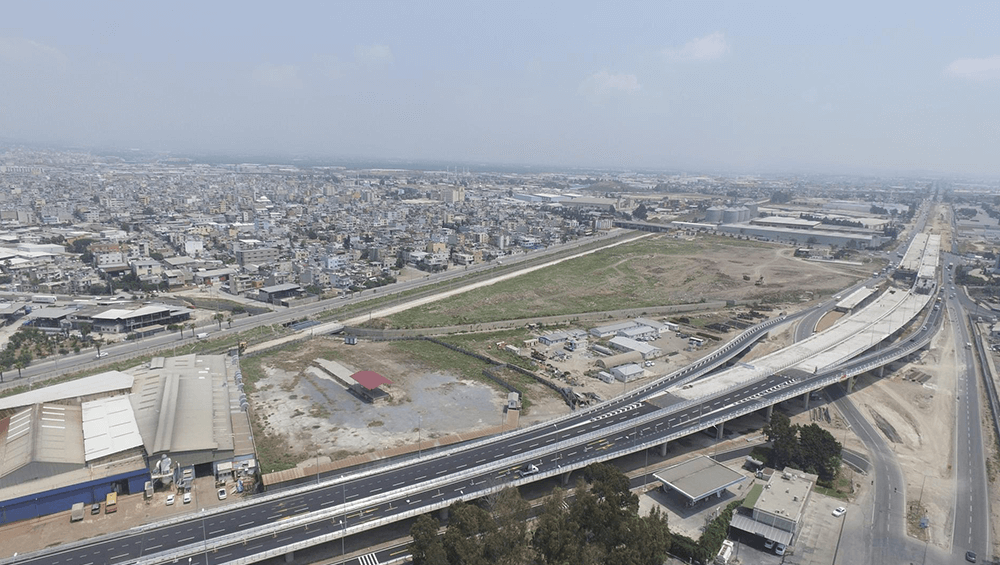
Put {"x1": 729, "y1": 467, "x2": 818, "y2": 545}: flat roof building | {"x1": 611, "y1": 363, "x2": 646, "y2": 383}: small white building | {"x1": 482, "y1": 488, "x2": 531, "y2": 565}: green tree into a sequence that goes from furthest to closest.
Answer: {"x1": 611, "y1": 363, "x2": 646, "y2": 383}: small white building
{"x1": 729, "y1": 467, "x2": 818, "y2": 545}: flat roof building
{"x1": 482, "y1": 488, "x2": 531, "y2": 565}: green tree

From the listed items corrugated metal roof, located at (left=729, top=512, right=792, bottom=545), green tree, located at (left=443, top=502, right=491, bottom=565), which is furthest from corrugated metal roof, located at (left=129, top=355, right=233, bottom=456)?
corrugated metal roof, located at (left=729, top=512, right=792, bottom=545)

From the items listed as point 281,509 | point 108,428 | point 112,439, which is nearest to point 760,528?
point 281,509

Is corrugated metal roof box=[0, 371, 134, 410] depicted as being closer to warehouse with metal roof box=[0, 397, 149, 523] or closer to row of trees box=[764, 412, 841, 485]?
warehouse with metal roof box=[0, 397, 149, 523]

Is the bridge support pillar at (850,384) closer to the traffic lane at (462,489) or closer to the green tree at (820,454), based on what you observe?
the green tree at (820,454)

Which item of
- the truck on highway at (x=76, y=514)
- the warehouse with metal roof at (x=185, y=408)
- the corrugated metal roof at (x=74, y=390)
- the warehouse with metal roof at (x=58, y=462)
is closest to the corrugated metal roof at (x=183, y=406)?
the warehouse with metal roof at (x=185, y=408)

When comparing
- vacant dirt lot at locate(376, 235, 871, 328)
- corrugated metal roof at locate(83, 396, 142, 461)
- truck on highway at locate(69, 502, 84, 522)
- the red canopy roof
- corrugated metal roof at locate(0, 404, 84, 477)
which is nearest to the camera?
truck on highway at locate(69, 502, 84, 522)

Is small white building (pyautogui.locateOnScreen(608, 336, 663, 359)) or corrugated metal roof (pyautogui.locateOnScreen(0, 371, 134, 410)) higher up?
corrugated metal roof (pyautogui.locateOnScreen(0, 371, 134, 410))
